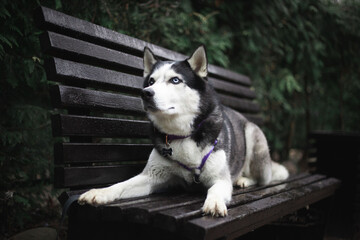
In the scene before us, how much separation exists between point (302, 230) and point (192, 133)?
60.0 inches

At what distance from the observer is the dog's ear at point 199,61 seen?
2.27 m

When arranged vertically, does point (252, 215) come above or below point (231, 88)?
below

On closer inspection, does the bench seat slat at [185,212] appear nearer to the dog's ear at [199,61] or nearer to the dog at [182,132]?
the dog at [182,132]

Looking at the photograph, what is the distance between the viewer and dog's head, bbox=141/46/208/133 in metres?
2.06

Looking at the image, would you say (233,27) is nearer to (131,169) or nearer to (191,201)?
A: (131,169)

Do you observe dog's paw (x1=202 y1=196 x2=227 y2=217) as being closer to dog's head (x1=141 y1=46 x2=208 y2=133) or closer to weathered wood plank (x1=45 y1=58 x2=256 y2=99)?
dog's head (x1=141 y1=46 x2=208 y2=133)

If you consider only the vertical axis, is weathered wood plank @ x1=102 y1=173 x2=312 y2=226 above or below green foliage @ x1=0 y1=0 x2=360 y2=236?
below

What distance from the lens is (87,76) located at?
223 cm

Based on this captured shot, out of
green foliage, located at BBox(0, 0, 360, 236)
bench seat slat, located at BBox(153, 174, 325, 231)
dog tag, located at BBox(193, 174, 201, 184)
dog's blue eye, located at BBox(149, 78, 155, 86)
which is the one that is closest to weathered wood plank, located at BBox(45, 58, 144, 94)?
dog's blue eye, located at BBox(149, 78, 155, 86)

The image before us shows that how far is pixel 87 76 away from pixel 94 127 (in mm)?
378

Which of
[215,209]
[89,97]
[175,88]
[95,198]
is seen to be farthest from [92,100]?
[215,209]

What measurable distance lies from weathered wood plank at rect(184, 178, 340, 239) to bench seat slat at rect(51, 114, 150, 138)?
3.45ft

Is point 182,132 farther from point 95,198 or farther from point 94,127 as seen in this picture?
point 95,198

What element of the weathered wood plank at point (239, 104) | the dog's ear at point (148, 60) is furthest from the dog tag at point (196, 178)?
the weathered wood plank at point (239, 104)
